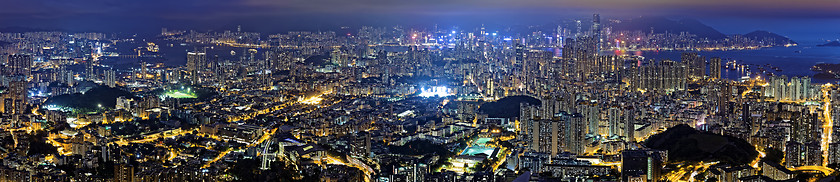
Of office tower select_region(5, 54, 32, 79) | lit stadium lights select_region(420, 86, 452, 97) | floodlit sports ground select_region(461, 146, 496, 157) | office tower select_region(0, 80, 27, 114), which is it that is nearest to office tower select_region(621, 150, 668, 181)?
floodlit sports ground select_region(461, 146, 496, 157)

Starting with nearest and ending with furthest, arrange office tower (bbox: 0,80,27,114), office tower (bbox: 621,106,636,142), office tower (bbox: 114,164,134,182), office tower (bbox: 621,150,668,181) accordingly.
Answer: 1. office tower (bbox: 621,150,668,181)
2. office tower (bbox: 114,164,134,182)
3. office tower (bbox: 621,106,636,142)
4. office tower (bbox: 0,80,27,114)

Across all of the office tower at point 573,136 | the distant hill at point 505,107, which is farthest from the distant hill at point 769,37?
the office tower at point 573,136

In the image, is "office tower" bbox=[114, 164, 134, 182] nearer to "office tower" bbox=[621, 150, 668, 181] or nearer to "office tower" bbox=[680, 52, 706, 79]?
"office tower" bbox=[621, 150, 668, 181]

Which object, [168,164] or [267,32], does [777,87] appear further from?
[267,32]

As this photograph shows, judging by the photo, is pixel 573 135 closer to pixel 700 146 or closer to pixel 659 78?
pixel 700 146

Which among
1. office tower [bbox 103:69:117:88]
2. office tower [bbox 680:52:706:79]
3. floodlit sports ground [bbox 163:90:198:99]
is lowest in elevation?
floodlit sports ground [bbox 163:90:198:99]

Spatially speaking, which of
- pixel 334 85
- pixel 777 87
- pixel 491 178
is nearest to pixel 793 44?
pixel 777 87

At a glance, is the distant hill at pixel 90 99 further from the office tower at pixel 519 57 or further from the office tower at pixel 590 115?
the office tower at pixel 519 57
